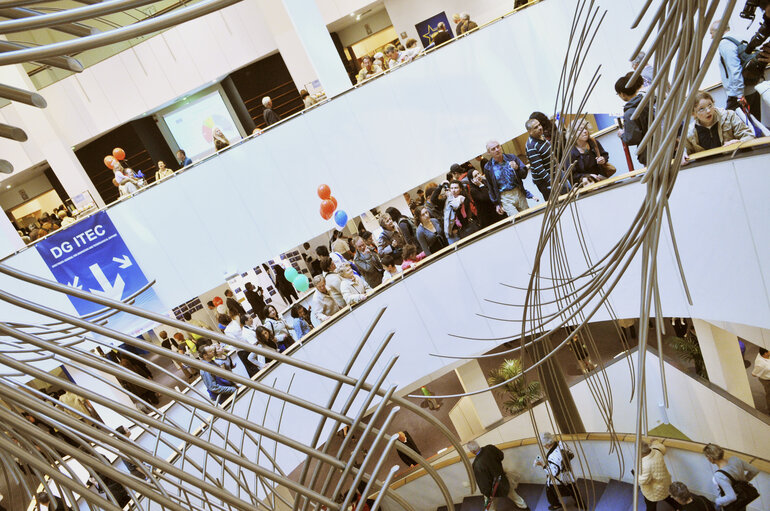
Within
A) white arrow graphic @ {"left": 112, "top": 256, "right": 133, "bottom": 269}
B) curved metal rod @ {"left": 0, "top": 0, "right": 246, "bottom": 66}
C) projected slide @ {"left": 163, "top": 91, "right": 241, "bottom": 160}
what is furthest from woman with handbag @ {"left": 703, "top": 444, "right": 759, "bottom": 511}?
projected slide @ {"left": 163, "top": 91, "right": 241, "bottom": 160}

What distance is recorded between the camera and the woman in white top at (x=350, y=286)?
8.62 meters

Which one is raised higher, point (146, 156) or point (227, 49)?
point (227, 49)

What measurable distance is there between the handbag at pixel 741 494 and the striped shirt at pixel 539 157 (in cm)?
357

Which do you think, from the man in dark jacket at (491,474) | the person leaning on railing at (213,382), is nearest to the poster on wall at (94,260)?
the person leaning on railing at (213,382)

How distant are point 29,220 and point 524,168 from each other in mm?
15428

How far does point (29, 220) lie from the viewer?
1825 centimetres

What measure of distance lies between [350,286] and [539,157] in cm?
307

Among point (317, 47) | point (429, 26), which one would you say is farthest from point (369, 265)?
point (429, 26)

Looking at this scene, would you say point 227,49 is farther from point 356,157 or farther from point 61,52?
point 61,52

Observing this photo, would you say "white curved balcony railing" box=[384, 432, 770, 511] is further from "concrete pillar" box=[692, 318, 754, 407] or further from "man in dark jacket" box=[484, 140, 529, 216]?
"man in dark jacket" box=[484, 140, 529, 216]

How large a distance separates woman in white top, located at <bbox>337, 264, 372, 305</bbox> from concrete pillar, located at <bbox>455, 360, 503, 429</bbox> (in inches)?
156

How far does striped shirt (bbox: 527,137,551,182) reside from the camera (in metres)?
6.89

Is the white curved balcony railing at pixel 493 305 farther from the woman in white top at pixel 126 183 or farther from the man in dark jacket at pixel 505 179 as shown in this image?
the woman in white top at pixel 126 183

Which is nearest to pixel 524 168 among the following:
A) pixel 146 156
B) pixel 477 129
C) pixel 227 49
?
pixel 477 129
